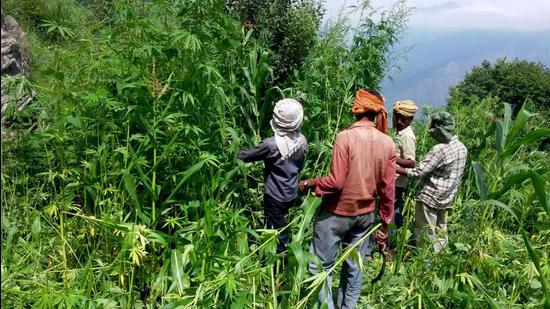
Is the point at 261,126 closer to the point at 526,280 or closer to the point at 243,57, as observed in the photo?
the point at 243,57

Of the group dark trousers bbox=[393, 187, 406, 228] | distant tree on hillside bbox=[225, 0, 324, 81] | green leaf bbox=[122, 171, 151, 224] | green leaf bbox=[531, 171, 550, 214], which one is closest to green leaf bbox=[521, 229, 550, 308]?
green leaf bbox=[531, 171, 550, 214]

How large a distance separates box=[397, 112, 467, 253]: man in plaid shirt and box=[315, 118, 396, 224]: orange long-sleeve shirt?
0.95 m

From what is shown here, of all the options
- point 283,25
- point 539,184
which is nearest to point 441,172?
point 539,184

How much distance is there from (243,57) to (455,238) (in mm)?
2120

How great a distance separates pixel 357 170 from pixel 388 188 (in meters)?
0.29

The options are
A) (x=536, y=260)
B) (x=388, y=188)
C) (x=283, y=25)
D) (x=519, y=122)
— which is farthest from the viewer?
(x=283, y=25)

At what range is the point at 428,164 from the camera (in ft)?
11.9

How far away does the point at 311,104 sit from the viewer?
3.93m

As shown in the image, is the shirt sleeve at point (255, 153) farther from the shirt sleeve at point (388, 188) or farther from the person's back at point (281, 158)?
the shirt sleeve at point (388, 188)

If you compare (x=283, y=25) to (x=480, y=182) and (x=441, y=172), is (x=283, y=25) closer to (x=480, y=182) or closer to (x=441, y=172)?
(x=441, y=172)

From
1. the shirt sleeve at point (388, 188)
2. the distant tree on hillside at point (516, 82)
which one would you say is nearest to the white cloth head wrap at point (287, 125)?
the shirt sleeve at point (388, 188)

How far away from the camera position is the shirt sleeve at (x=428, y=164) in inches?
142

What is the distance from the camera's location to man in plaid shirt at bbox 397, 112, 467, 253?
355cm

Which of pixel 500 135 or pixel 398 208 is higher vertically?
pixel 500 135
